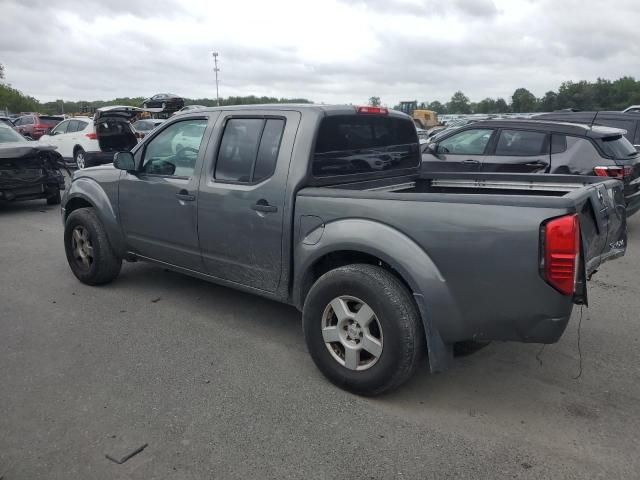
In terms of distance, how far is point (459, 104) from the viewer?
77062 millimetres

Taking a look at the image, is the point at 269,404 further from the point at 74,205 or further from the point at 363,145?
the point at 74,205

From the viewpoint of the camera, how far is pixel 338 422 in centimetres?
303

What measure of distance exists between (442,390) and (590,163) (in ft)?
15.9

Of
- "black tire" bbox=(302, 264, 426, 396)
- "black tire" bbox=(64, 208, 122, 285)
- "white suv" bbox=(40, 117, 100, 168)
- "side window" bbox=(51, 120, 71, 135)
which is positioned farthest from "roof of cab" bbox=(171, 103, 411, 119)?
"side window" bbox=(51, 120, 71, 135)

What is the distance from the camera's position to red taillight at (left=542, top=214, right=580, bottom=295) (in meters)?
2.59

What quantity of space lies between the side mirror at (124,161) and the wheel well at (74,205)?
86cm

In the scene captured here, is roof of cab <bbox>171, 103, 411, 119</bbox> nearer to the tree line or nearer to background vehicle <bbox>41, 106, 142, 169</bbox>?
background vehicle <bbox>41, 106, 142, 169</bbox>

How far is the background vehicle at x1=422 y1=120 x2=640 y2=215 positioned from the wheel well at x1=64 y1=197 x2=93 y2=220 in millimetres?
4047

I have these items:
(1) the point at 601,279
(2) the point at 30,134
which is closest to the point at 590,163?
(1) the point at 601,279

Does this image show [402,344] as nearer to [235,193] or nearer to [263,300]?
[235,193]

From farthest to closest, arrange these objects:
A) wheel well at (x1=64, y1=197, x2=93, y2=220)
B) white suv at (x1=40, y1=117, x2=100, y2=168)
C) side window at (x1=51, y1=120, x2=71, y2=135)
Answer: side window at (x1=51, y1=120, x2=71, y2=135) → white suv at (x1=40, y1=117, x2=100, y2=168) → wheel well at (x1=64, y1=197, x2=93, y2=220)

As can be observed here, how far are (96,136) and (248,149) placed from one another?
43.1 ft

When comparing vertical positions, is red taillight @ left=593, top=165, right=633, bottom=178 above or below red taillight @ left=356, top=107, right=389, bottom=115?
below

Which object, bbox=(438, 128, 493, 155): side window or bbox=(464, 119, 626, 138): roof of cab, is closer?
bbox=(464, 119, 626, 138): roof of cab
